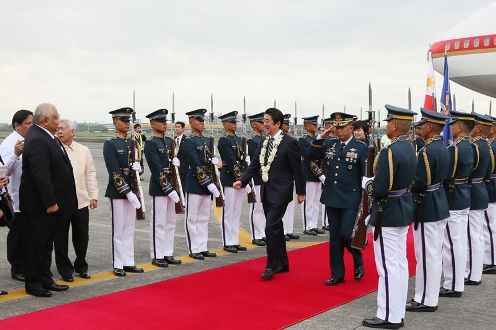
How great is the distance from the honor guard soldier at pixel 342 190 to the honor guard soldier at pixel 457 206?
0.92 meters

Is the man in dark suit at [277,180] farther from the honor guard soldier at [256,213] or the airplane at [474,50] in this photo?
the airplane at [474,50]

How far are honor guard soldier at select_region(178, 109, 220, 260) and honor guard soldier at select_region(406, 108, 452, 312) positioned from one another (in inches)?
116

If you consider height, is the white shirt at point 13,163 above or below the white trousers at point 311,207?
above

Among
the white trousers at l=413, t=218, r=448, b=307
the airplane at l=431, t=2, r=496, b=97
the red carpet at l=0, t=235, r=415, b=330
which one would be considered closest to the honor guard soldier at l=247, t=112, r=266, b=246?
the red carpet at l=0, t=235, r=415, b=330

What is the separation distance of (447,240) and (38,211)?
414 centimetres

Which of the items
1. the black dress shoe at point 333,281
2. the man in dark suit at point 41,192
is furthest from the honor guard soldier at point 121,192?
the black dress shoe at point 333,281

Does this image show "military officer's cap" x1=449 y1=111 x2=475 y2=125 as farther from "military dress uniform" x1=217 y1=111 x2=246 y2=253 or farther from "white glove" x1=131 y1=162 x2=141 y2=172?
"white glove" x1=131 y1=162 x2=141 y2=172

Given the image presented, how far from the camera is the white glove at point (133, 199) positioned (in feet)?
21.4

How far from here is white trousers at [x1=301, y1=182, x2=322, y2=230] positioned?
989cm

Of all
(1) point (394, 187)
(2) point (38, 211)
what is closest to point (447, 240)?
(1) point (394, 187)

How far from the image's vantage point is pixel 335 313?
5207 mm

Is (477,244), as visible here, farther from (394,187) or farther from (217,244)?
(217,244)

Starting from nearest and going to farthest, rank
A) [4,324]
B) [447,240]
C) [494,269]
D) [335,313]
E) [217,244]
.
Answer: [4,324] < [335,313] < [447,240] < [494,269] < [217,244]

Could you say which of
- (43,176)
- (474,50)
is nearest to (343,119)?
(43,176)
